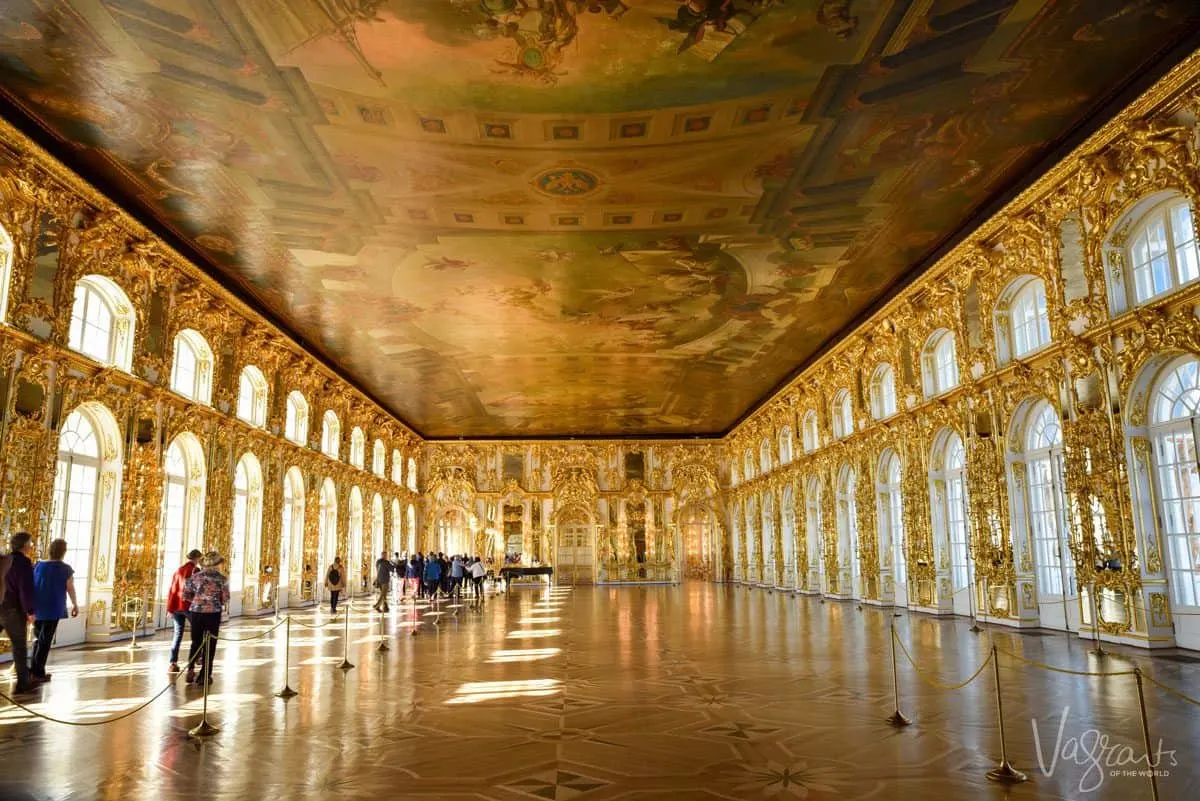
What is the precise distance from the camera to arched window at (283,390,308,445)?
23422 millimetres

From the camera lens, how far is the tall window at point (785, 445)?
1158 inches

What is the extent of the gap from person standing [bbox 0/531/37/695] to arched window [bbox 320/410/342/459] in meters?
16.9

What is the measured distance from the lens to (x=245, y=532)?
20172mm

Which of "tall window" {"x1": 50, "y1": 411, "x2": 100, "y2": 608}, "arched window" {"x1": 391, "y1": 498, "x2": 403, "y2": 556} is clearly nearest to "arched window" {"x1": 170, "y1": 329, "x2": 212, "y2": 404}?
"tall window" {"x1": 50, "y1": 411, "x2": 100, "y2": 608}

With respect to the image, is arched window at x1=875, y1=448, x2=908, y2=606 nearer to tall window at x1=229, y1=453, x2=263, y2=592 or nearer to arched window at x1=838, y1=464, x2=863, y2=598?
arched window at x1=838, y1=464, x2=863, y2=598

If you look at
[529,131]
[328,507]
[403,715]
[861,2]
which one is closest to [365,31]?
[529,131]

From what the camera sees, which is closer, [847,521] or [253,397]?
[253,397]

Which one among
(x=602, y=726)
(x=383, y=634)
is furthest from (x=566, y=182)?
(x=383, y=634)

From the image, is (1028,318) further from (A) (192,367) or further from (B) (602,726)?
(A) (192,367)

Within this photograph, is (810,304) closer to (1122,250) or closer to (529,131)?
(1122,250)

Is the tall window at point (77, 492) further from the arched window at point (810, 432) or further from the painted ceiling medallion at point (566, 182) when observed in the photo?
the arched window at point (810, 432)

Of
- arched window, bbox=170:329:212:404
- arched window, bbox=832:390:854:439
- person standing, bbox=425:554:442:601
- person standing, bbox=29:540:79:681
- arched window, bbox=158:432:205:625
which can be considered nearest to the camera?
person standing, bbox=29:540:79:681

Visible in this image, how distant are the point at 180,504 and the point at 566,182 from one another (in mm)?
10848

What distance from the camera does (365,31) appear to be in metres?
8.68
